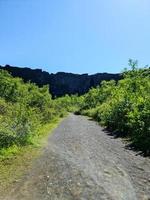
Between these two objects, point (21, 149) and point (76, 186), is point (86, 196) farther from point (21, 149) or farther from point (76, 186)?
point (21, 149)

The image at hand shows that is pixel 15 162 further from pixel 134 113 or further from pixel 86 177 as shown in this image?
pixel 134 113

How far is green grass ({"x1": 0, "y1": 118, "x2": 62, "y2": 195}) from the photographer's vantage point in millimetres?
14788

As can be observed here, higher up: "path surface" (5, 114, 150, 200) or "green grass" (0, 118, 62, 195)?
"path surface" (5, 114, 150, 200)

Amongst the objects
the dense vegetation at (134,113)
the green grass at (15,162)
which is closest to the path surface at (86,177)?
the green grass at (15,162)

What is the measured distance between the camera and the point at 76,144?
990 inches

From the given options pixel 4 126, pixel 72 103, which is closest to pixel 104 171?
pixel 4 126

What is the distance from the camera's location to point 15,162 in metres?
18.2

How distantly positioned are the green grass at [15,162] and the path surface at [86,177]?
422 mm

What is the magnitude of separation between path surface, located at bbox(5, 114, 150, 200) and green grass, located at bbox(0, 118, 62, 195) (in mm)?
422

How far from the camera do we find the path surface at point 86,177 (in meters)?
12.2

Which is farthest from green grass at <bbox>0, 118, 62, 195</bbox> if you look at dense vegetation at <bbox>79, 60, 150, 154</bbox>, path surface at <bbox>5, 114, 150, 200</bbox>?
dense vegetation at <bbox>79, 60, 150, 154</bbox>

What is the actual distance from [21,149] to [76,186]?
28.7 ft

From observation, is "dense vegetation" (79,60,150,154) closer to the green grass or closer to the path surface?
the path surface

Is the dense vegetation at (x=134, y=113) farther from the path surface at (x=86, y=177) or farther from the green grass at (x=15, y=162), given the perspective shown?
the green grass at (x=15, y=162)
